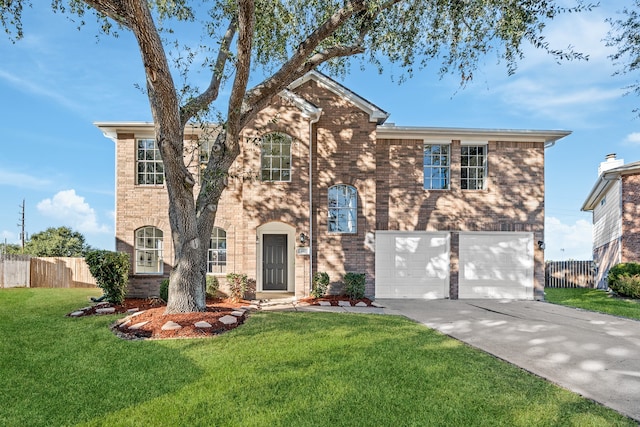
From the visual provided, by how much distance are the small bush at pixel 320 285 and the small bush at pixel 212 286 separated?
2922 millimetres

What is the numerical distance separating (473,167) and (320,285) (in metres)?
6.63

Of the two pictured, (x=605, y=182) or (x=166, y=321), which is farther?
(x=605, y=182)

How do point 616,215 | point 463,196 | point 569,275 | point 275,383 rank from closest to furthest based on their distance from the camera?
point 275,383, point 463,196, point 616,215, point 569,275

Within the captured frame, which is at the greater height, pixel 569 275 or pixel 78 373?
pixel 78 373

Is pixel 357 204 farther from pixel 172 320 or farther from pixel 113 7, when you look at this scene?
pixel 113 7

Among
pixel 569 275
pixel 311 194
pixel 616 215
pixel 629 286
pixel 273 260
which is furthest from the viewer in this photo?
pixel 569 275

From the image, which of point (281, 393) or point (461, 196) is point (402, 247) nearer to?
point (461, 196)

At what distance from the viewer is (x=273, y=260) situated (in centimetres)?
1424

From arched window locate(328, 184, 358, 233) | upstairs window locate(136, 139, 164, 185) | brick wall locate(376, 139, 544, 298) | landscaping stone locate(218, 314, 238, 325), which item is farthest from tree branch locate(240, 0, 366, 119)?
upstairs window locate(136, 139, 164, 185)

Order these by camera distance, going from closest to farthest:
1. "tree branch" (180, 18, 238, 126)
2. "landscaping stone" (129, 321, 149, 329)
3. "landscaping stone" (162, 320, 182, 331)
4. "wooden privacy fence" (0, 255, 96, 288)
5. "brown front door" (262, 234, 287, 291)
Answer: "landscaping stone" (162, 320, 182, 331) → "landscaping stone" (129, 321, 149, 329) → "tree branch" (180, 18, 238, 126) → "brown front door" (262, 234, 287, 291) → "wooden privacy fence" (0, 255, 96, 288)

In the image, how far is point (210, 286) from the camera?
1234 centimetres

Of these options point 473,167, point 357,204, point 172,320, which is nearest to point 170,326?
point 172,320

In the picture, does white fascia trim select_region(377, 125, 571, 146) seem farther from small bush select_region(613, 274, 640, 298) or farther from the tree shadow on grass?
the tree shadow on grass

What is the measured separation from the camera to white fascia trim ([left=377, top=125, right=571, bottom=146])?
13438 mm
